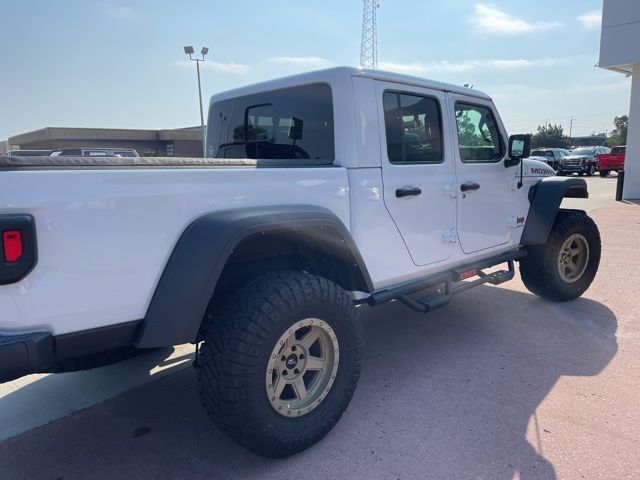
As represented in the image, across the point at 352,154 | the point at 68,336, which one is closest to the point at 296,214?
the point at 352,154

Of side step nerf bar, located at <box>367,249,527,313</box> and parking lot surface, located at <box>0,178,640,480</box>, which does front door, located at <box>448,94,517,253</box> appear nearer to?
side step nerf bar, located at <box>367,249,527,313</box>

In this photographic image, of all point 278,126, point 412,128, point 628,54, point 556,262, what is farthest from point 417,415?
point 628,54

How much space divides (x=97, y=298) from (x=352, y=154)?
168 cm

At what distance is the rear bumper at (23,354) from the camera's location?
1.76 metres

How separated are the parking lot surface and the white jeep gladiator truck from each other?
38 centimetres

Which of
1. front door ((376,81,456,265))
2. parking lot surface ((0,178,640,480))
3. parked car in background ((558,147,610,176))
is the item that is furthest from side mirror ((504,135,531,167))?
parked car in background ((558,147,610,176))

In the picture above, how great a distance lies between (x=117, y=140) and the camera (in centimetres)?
3228

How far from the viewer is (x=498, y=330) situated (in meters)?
4.38

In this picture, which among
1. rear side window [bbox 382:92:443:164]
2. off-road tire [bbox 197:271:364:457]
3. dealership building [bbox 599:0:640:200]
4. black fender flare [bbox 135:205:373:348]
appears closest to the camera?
black fender flare [bbox 135:205:373:348]

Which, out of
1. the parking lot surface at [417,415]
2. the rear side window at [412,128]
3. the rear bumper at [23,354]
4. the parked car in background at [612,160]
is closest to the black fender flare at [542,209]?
the parking lot surface at [417,415]

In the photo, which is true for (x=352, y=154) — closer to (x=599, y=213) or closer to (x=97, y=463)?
(x=97, y=463)

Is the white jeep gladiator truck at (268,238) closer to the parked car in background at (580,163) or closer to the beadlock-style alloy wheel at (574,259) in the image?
the beadlock-style alloy wheel at (574,259)

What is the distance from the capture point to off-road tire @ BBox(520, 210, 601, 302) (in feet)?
15.8

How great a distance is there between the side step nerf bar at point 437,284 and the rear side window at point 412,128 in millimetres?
882
